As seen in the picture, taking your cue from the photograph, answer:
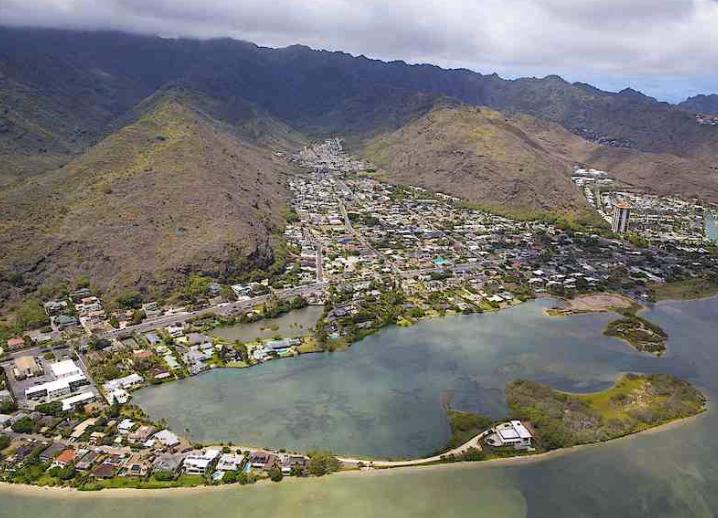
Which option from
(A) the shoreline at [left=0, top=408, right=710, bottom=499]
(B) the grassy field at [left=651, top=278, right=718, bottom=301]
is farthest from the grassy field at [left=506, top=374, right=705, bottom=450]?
(B) the grassy field at [left=651, top=278, right=718, bottom=301]

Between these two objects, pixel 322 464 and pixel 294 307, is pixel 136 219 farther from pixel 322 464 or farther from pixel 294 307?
pixel 322 464

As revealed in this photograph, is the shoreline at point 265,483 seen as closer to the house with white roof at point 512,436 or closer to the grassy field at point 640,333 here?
the house with white roof at point 512,436

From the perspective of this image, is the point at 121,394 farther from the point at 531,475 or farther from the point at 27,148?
the point at 27,148

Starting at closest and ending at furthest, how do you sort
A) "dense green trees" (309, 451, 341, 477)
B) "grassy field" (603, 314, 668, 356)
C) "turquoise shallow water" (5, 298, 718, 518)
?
"turquoise shallow water" (5, 298, 718, 518) → "dense green trees" (309, 451, 341, 477) → "grassy field" (603, 314, 668, 356)

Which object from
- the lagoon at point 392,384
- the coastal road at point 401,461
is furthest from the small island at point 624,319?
the coastal road at point 401,461

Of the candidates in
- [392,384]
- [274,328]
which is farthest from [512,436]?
[274,328]

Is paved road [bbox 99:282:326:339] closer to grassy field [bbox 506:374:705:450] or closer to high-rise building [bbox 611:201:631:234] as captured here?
grassy field [bbox 506:374:705:450]
